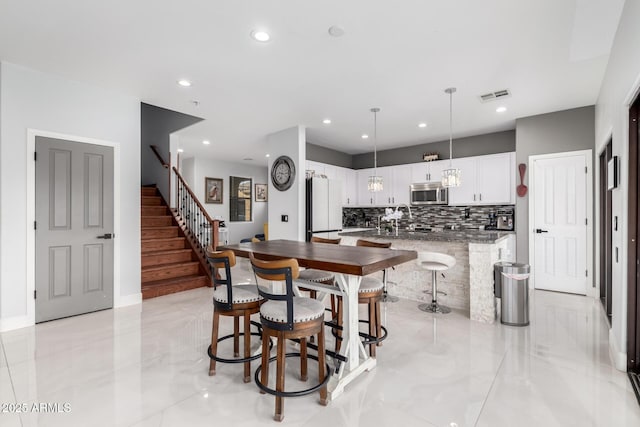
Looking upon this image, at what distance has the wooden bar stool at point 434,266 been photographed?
3.61 meters

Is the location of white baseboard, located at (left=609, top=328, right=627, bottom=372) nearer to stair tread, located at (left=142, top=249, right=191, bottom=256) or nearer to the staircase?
the staircase

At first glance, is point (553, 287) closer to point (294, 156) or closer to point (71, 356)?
point (294, 156)

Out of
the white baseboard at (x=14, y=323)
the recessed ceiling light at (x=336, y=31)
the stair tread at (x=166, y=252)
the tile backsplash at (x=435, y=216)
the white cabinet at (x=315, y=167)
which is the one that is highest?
the recessed ceiling light at (x=336, y=31)

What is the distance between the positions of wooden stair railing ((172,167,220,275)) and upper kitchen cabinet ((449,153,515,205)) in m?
4.84

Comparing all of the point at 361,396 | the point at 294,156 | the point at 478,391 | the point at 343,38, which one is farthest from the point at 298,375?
the point at 294,156

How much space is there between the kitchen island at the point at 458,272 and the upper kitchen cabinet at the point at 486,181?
116 cm

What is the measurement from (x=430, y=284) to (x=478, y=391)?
213 centimetres

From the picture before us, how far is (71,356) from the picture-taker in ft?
8.89

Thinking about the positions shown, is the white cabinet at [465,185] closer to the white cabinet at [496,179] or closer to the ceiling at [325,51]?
the white cabinet at [496,179]

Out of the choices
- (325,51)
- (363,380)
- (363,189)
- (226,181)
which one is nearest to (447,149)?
(363,189)

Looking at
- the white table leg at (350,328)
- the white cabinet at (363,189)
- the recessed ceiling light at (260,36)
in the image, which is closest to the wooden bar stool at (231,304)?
the white table leg at (350,328)

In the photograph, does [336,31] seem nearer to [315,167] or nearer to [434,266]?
[434,266]

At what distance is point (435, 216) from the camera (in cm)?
681

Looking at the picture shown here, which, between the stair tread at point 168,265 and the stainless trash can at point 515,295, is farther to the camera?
the stair tread at point 168,265
